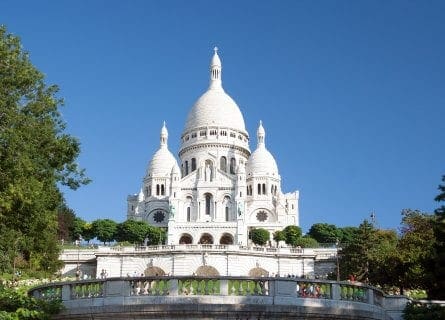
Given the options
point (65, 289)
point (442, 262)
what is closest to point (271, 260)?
point (442, 262)

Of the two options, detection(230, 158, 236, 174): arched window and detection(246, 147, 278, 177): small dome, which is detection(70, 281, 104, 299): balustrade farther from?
detection(230, 158, 236, 174): arched window

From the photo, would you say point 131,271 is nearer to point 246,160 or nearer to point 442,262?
point 442,262

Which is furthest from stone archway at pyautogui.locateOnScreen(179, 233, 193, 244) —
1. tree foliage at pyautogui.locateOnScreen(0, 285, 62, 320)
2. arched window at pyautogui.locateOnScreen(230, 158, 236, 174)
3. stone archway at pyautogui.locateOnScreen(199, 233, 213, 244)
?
tree foliage at pyautogui.locateOnScreen(0, 285, 62, 320)

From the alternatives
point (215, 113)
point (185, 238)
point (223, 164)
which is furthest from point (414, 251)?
point (215, 113)

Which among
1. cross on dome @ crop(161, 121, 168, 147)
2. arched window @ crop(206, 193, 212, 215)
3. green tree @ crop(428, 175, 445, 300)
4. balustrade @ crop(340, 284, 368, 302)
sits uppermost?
cross on dome @ crop(161, 121, 168, 147)

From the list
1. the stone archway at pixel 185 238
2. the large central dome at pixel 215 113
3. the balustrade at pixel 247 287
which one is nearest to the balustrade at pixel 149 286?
the balustrade at pixel 247 287

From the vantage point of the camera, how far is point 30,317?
51.2 feet

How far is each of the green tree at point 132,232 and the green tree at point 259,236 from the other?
14890 mm

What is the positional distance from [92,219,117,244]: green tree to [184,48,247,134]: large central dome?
3361cm

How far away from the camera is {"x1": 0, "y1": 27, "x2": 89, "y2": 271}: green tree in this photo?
79.5ft

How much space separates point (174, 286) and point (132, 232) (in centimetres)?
8420

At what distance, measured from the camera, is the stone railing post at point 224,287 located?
14920 millimetres

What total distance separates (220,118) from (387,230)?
6687 cm

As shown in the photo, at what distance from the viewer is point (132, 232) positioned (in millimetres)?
98188
